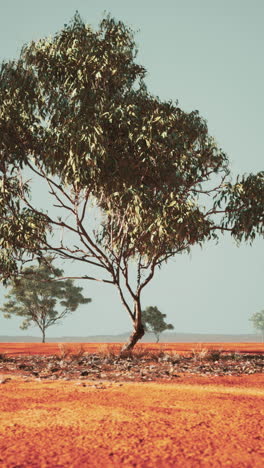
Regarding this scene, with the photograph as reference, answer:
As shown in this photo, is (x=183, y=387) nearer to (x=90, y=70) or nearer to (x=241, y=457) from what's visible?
(x=241, y=457)

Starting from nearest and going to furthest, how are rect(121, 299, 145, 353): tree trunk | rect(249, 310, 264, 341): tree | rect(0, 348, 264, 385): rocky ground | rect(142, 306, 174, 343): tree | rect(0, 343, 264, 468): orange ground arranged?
rect(0, 343, 264, 468): orange ground → rect(0, 348, 264, 385): rocky ground → rect(121, 299, 145, 353): tree trunk → rect(142, 306, 174, 343): tree → rect(249, 310, 264, 341): tree

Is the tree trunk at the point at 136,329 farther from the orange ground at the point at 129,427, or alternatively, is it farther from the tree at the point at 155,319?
the tree at the point at 155,319

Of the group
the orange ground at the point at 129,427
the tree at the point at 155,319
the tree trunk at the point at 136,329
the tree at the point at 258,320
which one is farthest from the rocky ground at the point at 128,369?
the tree at the point at 258,320

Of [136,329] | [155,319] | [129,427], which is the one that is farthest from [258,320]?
[129,427]

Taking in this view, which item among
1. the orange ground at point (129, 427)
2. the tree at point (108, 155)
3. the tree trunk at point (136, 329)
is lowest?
the orange ground at point (129, 427)

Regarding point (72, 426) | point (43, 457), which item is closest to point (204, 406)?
point (72, 426)

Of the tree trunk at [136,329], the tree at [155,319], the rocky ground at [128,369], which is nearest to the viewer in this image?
the rocky ground at [128,369]

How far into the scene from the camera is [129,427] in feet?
17.6

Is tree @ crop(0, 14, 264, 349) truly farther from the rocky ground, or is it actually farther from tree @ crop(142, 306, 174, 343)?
tree @ crop(142, 306, 174, 343)

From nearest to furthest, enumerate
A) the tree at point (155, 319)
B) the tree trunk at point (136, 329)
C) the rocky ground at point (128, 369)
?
1. the rocky ground at point (128, 369)
2. the tree trunk at point (136, 329)
3. the tree at point (155, 319)

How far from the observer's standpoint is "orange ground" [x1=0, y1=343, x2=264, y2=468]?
4266 mm

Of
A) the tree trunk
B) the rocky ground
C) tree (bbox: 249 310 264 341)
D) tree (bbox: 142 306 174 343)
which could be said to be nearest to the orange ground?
the rocky ground

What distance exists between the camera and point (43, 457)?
14.0 ft

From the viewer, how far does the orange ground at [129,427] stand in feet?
14.0
